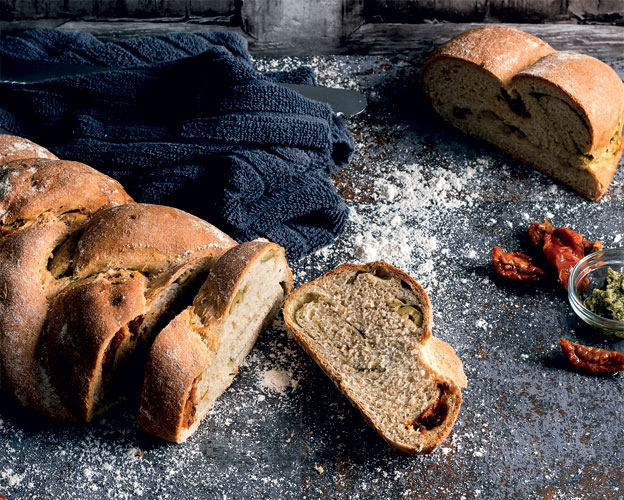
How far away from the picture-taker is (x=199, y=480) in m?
2.79

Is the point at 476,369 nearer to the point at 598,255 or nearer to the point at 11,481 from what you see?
the point at 598,255

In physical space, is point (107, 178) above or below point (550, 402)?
above

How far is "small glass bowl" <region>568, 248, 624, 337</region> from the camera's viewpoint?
3121mm

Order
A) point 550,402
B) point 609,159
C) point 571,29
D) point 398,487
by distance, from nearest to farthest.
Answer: point 398,487, point 550,402, point 609,159, point 571,29

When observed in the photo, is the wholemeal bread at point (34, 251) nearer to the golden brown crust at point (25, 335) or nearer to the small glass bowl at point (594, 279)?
the golden brown crust at point (25, 335)

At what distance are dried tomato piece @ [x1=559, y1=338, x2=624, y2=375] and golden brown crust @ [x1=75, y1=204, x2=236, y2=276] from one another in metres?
1.46

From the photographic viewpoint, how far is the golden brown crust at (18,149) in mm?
3295

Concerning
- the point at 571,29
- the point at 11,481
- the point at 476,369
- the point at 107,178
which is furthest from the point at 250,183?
the point at 571,29

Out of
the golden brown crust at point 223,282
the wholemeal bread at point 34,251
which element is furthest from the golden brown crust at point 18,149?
the golden brown crust at point 223,282

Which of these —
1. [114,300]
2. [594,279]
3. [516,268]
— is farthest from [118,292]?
[594,279]

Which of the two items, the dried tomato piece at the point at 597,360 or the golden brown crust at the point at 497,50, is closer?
the dried tomato piece at the point at 597,360

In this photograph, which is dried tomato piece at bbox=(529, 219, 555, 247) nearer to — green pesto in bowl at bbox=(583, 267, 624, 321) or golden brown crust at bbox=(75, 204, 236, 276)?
green pesto in bowl at bbox=(583, 267, 624, 321)

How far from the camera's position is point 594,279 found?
3.37 meters

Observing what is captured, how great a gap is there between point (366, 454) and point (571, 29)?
3103 millimetres
